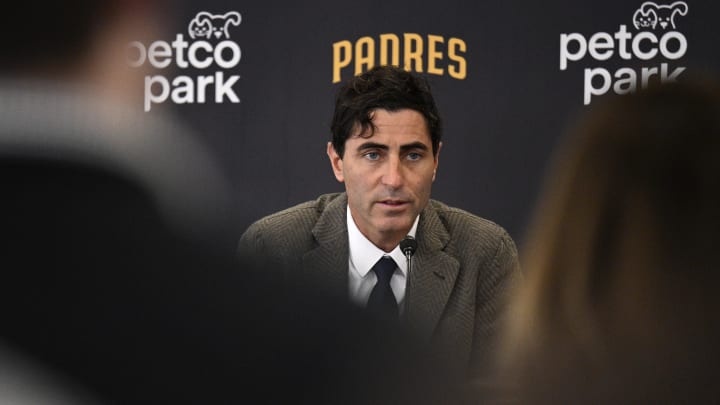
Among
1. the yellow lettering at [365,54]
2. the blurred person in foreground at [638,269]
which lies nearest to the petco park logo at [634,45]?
the yellow lettering at [365,54]

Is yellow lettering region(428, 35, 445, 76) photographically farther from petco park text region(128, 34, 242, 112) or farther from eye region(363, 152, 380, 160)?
eye region(363, 152, 380, 160)

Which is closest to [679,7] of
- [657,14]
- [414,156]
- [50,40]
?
[657,14]

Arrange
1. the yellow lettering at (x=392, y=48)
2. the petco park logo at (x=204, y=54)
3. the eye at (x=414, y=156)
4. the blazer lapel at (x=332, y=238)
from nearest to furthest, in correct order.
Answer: the blazer lapel at (x=332, y=238) < the eye at (x=414, y=156) < the yellow lettering at (x=392, y=48) < the petco park logo at (x=204, y=54)

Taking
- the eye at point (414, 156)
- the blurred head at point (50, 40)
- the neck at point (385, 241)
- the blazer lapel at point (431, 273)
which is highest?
the blurred head at point (50, 40)

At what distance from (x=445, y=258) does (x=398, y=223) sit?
16 cm

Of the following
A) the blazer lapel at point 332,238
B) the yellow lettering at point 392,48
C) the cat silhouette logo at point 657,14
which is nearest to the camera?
the blazer lapel at point 332,238

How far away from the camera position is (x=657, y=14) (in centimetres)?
380

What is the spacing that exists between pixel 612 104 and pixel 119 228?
0.48 meters

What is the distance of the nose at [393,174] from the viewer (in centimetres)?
263

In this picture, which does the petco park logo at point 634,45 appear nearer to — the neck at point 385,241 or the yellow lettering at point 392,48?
the yellow lettering at point 392,48

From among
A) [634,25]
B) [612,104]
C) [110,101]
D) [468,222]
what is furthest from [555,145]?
[110,101]

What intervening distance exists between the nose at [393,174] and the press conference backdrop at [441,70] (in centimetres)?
122

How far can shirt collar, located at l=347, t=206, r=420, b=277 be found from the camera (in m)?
2.57

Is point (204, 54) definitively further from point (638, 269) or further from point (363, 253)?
point (638, 269)
